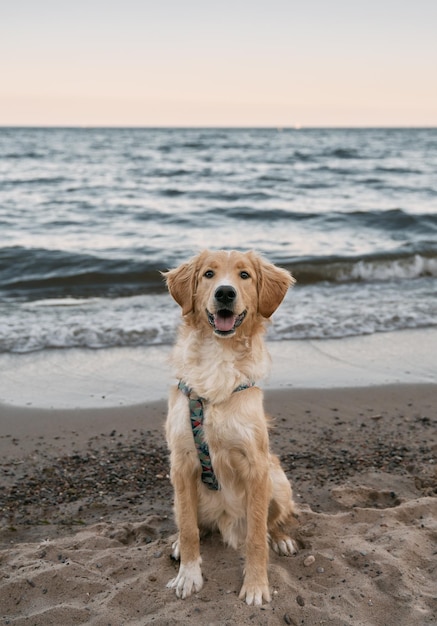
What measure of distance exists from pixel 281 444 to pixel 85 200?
16.6m

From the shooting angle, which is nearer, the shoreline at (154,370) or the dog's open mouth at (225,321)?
the dog's open mouth at (225,321)

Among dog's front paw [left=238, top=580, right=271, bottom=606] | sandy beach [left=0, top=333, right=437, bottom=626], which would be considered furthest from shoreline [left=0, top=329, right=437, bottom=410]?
dog's front paw [left=238, top=580, right=271, bottom=606]

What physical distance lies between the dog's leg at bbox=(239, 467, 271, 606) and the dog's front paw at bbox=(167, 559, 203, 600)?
24cm

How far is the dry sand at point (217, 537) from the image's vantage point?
3.21m

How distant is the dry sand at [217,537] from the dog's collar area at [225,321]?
132cm

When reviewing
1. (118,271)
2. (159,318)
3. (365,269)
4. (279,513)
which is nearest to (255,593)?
(279,513)

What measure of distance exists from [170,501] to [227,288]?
1.78 meters

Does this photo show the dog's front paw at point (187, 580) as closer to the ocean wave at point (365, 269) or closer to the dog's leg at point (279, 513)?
the dog's leg at point (279, 513)

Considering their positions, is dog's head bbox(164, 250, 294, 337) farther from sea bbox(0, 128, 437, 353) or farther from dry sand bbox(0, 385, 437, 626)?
sea bbox(0, 128, 437, 353)

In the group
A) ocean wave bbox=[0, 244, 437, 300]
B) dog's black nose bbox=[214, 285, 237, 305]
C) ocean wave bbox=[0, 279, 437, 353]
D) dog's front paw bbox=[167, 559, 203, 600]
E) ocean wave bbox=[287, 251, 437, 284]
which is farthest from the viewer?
ocean wave bbox=[287, 251, 437, 284]

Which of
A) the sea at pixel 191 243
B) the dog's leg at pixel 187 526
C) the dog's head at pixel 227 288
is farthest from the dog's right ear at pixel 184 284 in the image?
the sea at pixel 191 243

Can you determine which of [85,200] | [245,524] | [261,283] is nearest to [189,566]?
[245,524]

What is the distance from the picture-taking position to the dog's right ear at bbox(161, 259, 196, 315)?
3.76 m

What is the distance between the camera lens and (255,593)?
10.8ft
